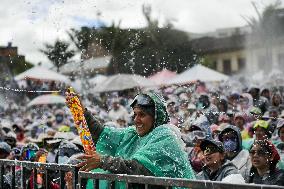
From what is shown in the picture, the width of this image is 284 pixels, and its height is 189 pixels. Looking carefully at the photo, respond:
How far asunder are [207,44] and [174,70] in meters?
31.7

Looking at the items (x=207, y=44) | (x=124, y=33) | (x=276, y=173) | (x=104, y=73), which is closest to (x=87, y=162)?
(x=276, y=173)

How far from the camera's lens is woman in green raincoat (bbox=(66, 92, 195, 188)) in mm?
3021

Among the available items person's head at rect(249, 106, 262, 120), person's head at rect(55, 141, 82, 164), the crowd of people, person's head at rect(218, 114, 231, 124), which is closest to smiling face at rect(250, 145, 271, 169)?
the crowd of people

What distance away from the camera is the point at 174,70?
21.9 metres

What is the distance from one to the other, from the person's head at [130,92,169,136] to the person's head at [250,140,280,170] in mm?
1577

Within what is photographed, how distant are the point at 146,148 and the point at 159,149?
0.09 meters

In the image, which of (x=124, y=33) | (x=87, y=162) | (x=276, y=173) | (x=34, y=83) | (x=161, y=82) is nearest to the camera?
(x=87, y=162)

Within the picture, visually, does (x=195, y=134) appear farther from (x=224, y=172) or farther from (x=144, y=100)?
(x=144, y=100)

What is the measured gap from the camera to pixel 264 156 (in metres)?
4.66

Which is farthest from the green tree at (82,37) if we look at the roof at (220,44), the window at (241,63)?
the window at (241,63)

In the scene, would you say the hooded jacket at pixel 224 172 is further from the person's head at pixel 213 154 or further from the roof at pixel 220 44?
the roof at pixel 220 44

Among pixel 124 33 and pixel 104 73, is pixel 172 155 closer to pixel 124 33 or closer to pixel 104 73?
pixel 124 33

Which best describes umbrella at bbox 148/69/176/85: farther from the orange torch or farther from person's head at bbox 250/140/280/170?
the orange torch

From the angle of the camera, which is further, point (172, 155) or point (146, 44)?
point (146, 44)
